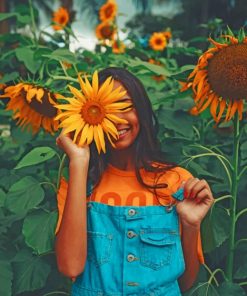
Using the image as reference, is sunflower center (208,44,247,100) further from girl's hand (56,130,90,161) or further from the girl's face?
girl's hand (56,130,90,161)

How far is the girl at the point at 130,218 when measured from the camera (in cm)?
142

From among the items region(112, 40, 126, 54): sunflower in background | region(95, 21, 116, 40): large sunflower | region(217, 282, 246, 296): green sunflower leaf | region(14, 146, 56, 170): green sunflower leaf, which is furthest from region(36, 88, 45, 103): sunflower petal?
region(95, 21, 116, 40): large sunflower

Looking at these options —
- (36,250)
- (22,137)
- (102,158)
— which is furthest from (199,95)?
(22,137)

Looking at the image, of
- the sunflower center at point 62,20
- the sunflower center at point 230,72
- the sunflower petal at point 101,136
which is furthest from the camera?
the sunflower center at point 62,20

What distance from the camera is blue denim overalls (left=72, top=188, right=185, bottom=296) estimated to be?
144 cm

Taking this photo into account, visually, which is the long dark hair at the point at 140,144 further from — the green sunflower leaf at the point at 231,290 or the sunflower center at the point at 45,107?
the green sunflower leaf at the point at 231,290

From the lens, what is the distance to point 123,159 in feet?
5.04

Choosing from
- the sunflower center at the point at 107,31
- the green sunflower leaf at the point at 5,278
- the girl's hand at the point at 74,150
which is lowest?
the green sunflower leaf at the point at 5,278

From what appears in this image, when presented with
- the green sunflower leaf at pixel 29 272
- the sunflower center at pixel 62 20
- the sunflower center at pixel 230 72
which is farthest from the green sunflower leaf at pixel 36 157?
the sunflower center at pixel 62 20

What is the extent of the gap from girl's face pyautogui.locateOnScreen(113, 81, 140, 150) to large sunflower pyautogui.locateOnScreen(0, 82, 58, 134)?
0.83ft

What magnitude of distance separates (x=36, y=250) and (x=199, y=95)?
0.57 meters

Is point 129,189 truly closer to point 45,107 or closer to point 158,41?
point 45,107

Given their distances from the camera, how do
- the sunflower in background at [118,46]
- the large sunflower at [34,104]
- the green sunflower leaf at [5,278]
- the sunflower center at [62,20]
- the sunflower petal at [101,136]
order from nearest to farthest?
the sunflower petal at [101,136], the large sunflower at [34,104], the green sunflower leaf at [5,278], the sunflower in background at [118,46], the sunflower center at [62,20]

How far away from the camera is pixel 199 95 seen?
163 cm
